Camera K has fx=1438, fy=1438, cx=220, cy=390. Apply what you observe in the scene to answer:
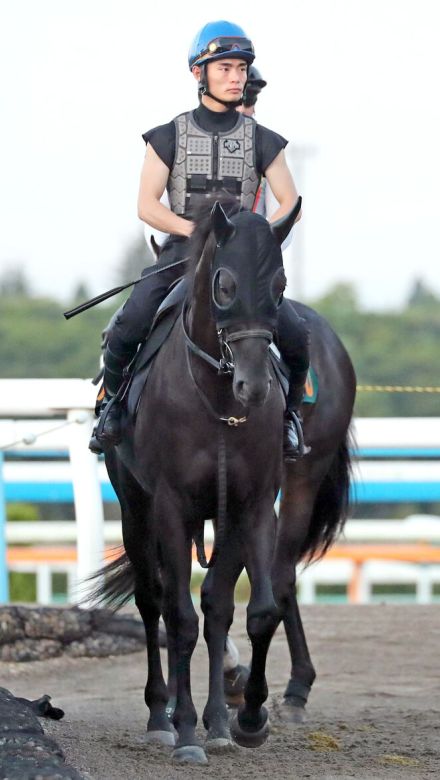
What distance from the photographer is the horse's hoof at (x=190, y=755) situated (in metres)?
5.39

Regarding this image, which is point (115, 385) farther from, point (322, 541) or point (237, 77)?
point (322, 541)

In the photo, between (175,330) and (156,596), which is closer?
(175,330)

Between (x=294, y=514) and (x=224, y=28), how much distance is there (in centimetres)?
254

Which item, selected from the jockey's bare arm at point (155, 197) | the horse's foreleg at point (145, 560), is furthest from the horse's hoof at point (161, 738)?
the jockey's bare arm at point (155, 197)

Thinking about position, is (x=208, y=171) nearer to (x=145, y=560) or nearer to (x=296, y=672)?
(x=145, y=560)

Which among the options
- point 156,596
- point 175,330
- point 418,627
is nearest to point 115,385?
point 175,330

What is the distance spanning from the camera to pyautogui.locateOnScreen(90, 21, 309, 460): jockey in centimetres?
607

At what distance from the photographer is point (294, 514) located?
7402mm

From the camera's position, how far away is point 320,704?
23.8 ft

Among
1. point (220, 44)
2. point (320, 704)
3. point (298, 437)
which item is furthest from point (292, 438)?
point (320, 704)

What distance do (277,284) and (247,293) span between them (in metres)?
0.13

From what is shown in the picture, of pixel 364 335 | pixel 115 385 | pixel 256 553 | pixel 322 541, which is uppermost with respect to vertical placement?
pixel 115 385

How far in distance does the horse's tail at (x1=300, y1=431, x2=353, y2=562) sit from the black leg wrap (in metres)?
0.85

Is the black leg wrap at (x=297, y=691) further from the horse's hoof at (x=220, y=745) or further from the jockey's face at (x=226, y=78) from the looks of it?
the jockey's face at (x=226, y=78)
